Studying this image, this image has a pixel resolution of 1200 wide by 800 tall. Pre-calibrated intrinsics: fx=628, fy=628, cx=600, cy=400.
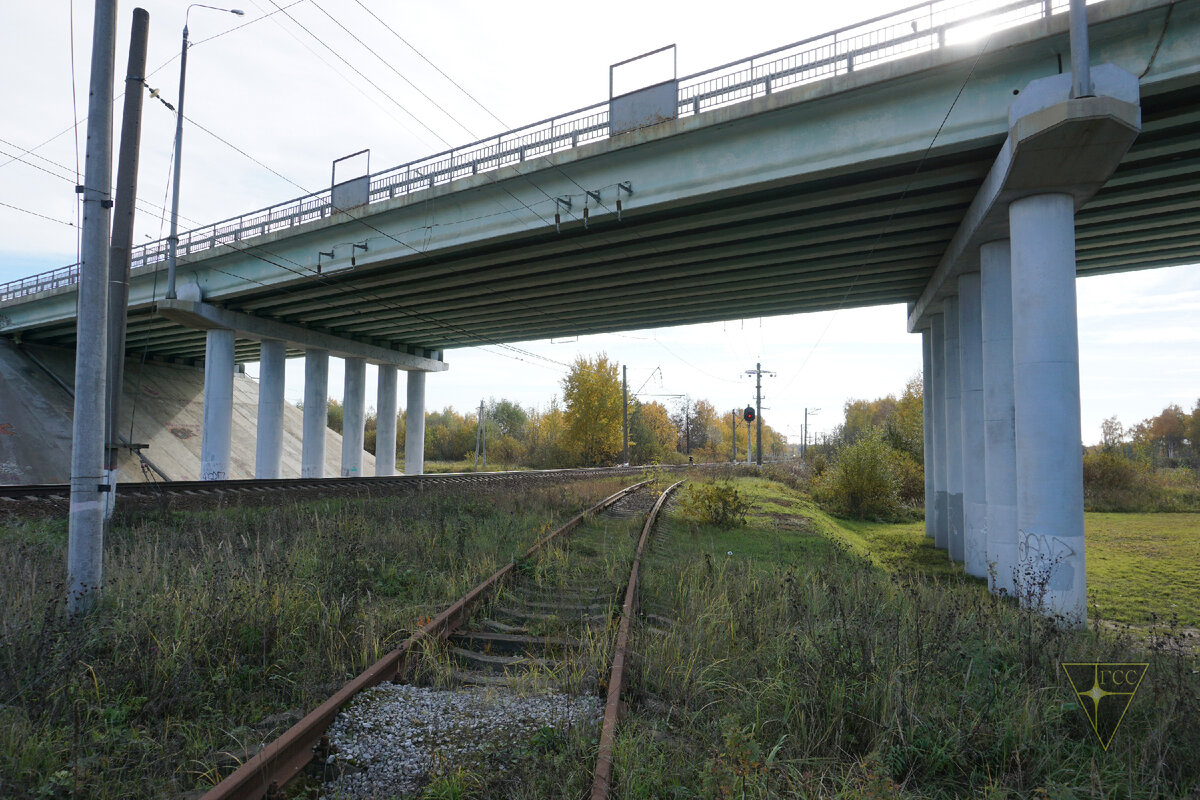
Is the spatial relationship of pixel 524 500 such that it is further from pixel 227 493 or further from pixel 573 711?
pixel 573 711

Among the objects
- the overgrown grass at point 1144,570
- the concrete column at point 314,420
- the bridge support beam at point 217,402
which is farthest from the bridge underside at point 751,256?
the overgrown grass at point 1144,570

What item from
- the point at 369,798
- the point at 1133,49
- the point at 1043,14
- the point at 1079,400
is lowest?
the point at 369,798

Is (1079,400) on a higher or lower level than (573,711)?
higher

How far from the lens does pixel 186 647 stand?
170 inches

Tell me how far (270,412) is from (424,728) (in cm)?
2871

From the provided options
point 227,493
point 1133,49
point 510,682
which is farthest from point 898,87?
point 227,493

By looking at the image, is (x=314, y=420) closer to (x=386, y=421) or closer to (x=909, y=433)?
(x=386, y=421)

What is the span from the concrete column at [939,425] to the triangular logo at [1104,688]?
14697 millimetres

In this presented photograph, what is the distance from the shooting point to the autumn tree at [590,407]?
4541 centimetres

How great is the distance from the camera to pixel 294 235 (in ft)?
71.4

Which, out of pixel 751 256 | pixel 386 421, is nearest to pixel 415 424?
pixel 386 421

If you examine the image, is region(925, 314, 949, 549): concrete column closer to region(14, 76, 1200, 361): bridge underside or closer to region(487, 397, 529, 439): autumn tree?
region(14, 76, 1200, 361): bridge underside

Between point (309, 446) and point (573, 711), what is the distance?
101ft

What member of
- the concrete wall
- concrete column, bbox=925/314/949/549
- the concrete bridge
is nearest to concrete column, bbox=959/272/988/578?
the concrete bridge
